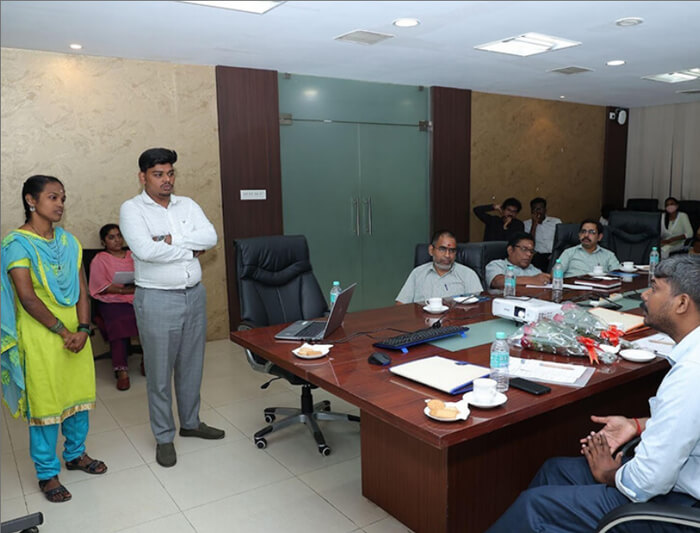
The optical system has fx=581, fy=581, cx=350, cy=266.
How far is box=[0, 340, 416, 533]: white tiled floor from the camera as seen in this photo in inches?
100

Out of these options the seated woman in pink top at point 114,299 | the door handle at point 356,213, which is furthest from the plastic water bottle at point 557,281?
the seated woman in pink top at point 114,299

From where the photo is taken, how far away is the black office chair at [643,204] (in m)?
8.84

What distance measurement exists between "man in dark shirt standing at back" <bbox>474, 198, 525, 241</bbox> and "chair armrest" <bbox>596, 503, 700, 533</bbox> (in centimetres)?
520

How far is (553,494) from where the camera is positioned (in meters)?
1.81

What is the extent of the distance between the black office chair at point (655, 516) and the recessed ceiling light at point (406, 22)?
334 cm

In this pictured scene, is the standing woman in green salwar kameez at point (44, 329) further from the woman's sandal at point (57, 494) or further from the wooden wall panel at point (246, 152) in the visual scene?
the wooden wall panel at point (246, 152)

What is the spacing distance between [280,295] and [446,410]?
1.84m

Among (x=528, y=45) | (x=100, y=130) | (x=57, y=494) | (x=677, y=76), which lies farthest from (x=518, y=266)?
(x=677, y=76)

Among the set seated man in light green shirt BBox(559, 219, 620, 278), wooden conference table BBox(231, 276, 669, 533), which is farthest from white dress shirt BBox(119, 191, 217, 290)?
seated man in light green shirt BBox(559, 219, 620, 278)

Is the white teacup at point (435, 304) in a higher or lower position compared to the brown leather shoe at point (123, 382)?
higher

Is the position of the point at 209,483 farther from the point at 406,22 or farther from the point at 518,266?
the point at 406,22

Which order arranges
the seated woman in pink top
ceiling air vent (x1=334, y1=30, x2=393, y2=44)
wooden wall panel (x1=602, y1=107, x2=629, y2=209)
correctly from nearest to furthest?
ceiling air vent (x1=334, y1=30, x2=393, y2=44) → the seated woman in pink top → wooden wall panel (x1=602, y1=107, x2=629, y2=209)

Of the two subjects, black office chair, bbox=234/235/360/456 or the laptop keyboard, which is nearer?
the laptop keyboard

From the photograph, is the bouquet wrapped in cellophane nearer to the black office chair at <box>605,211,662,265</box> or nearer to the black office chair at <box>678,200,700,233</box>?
the black office chair at <box>605,211,662,265</box>
